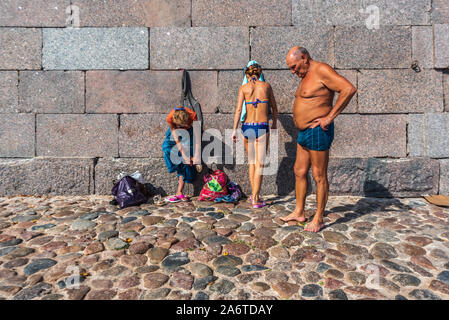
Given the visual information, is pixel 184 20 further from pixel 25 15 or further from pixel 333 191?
pixel 333 191

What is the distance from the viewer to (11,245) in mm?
3074

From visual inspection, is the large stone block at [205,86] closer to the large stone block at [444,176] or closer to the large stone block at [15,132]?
the large stone block at [15,132]

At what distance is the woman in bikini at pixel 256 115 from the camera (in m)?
4.18

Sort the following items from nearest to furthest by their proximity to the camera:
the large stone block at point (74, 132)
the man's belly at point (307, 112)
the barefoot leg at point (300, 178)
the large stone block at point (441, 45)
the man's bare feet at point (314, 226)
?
the man's belly at point (307, 112), the man's bare feet at point (314, 226), the barefoot leg at point (300, 178), the large stone block at point (441, 45), the large stone block at point (74, 132)

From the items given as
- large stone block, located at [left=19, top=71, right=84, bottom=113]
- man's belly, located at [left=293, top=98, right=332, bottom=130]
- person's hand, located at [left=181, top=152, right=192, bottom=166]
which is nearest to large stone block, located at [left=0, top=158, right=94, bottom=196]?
large stone block, located at [left=19, top=71, right=84, bottom=113]

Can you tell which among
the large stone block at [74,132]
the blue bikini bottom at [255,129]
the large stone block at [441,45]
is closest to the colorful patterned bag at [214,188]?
the blue bikini bottom at [255,129]

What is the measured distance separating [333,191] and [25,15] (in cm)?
636

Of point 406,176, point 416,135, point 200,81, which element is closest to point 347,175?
point 406,176

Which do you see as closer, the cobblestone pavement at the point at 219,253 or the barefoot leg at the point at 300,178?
the cobblestone pavement at the point at 219,253

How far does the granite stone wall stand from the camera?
15.9 ft

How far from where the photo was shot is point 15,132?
4996mm

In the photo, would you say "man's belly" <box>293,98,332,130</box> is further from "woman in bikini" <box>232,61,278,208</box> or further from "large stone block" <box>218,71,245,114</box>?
"large stone block" <box>218,71,245,114</box>

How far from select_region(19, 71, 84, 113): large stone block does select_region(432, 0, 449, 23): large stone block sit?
20.9ft

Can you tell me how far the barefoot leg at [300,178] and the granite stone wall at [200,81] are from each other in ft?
4.19
